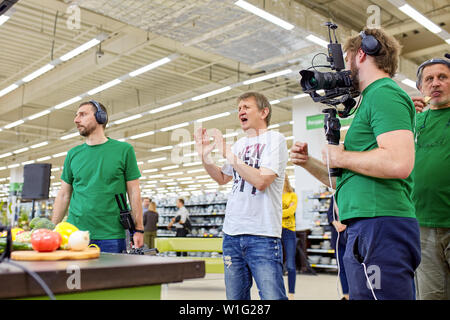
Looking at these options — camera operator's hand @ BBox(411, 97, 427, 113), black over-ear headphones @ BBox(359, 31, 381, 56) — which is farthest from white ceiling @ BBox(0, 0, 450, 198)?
black over-ear headphones @ BBox(359, 31, 381, 56)

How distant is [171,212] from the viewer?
12594 millimetres

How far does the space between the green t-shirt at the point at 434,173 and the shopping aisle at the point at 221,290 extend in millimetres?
3834

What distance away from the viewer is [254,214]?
199 cm

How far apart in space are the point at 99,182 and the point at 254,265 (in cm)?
115

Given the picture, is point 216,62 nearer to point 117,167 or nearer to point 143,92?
point 143,92

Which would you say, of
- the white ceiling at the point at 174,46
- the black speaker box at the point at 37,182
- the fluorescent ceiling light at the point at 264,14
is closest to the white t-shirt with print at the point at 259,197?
the black speaker box at the point at 37,182

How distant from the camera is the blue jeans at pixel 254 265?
6.21ft

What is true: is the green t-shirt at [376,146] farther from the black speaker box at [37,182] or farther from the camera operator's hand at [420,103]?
the black speaker box at [37,182]

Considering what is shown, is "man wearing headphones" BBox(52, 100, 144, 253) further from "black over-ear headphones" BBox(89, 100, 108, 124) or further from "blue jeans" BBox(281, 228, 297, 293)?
"blue jeans" BBox(281, 228, 297, 293)

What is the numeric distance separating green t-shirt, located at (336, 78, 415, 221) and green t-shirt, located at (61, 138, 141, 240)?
154 centimetres

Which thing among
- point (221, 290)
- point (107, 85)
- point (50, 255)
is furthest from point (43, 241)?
point (107, 85)

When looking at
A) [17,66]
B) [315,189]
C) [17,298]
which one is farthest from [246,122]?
[17,66]
